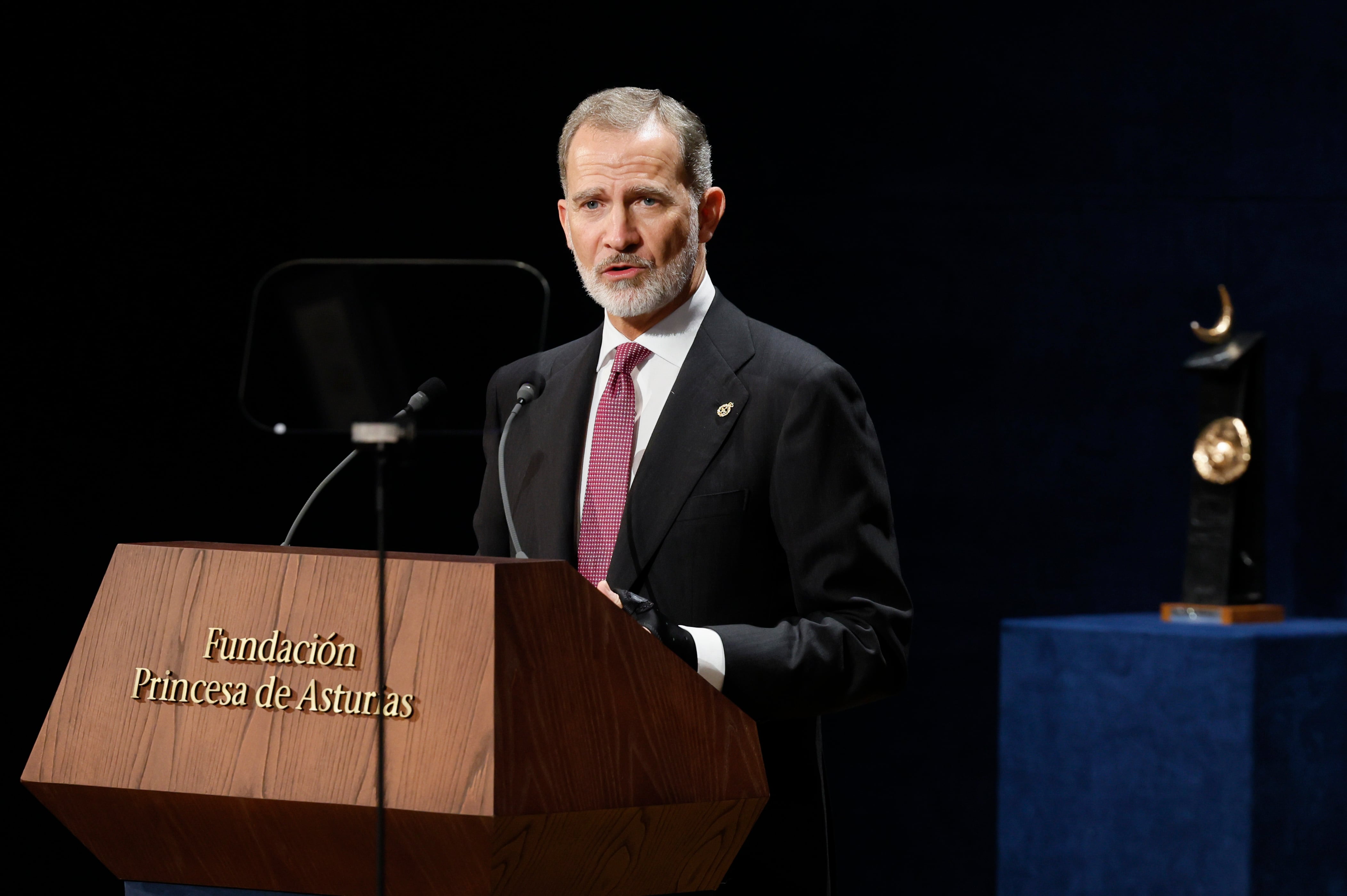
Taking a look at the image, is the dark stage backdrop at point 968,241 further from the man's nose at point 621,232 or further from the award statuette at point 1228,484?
the man's nose at point 621,232

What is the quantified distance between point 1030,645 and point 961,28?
5.23ft

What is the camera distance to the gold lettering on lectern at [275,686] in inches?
52.4

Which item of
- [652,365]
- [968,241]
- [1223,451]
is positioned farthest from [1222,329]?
[652,365]

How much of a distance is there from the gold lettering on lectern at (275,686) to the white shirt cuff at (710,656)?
38 centimetres

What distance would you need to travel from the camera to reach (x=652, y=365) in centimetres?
200

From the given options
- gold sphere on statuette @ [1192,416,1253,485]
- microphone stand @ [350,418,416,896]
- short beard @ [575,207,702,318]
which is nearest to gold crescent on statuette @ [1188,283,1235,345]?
gold sphere on statuette @ [1192,416,1253,485]

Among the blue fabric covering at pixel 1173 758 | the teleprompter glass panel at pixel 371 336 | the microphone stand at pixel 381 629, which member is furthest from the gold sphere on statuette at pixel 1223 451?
the microphone stand at pixel 381 629

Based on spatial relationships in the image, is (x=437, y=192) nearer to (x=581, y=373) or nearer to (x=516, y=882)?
(x=581, y=373)

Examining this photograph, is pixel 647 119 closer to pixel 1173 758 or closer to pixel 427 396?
pixel 427 396

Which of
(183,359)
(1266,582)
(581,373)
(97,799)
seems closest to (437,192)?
(183,359)

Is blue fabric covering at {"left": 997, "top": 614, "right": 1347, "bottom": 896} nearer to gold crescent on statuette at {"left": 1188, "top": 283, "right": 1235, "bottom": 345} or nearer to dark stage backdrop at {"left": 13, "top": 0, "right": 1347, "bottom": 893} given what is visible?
dark stage backdrop at {"left": 13, "top": 0, "right": 1347, "bottom": 893}

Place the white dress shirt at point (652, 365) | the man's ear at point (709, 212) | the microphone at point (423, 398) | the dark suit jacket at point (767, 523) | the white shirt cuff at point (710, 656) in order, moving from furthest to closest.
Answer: the man's ear at point (709, 212)
the white dress shirt at point (652, 365)
the dark suit jacket at point (767, 523)
the white shirt cuff at point (710, 656)
the microphone at point (423, 398)

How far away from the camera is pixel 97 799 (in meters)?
1.41

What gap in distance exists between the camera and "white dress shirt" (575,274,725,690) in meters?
1.95
